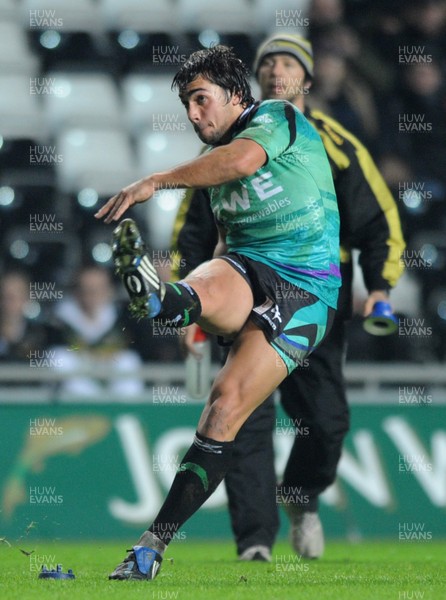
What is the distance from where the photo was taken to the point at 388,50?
11234mm

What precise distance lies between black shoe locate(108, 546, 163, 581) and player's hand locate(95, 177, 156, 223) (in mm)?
1198

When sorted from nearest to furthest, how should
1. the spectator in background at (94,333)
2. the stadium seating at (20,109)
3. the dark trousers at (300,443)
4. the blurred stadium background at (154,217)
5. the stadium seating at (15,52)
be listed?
the dark trousers at (300,443) → the blurred stadium background at (154,217) → the spectator in background at (94,333) → the stadium seating at (20,109) → the stadium seating at (15,52)

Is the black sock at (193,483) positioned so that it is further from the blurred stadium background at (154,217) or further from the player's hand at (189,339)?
the blurred stadium background at (154,217)

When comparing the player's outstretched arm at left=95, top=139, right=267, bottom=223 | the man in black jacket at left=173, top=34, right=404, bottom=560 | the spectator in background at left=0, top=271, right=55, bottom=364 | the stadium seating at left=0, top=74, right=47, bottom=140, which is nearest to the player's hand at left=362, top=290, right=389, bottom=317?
the man in black jacket at left=173, top=34, right=404, bottom=560

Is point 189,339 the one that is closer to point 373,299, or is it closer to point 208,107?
point 373,299

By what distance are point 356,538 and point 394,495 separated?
385mm

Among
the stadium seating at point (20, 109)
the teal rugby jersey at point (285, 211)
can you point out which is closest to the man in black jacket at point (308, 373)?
the teal rugby jersey at point (285, 211)

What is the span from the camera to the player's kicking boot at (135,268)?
13.6 ft

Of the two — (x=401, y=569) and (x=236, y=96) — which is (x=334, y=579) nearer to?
(x=401, y=569)

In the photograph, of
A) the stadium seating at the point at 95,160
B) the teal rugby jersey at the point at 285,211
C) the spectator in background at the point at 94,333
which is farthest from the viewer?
the stadium seating at the point at 95,160

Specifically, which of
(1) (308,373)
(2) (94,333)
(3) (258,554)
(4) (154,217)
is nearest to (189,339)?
(1) (308,373)

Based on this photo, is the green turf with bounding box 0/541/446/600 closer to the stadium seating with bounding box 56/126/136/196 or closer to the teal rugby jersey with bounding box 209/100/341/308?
the teal rugby jersey with bounding box 209/100/341/308

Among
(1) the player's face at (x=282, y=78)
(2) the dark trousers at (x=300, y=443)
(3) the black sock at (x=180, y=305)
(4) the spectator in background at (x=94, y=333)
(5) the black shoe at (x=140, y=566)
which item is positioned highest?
(1) the player's face at (x=282, y=78)

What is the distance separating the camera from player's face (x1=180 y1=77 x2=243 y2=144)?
4871mm
